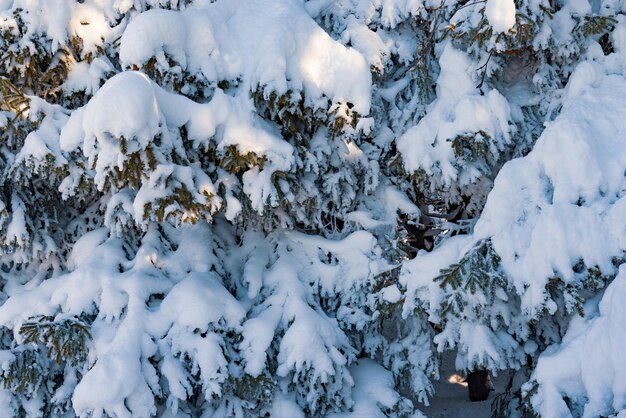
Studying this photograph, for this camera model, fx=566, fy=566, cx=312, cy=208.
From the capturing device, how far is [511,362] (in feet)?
16.4

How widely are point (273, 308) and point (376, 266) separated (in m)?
1.13

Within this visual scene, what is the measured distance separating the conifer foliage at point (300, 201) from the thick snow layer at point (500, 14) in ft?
0.08

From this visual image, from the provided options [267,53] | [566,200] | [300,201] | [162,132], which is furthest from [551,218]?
[162,132]

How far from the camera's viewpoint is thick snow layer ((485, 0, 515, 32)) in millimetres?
5148

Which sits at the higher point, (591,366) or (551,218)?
(551,218)

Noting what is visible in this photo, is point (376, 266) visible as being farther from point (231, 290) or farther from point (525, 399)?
point (525, 399)

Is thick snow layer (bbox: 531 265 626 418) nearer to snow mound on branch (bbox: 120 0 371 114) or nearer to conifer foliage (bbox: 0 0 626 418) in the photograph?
conifer foliage (bbox: 0 0 626 418)

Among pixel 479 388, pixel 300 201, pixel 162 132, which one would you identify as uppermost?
pixel 162 132

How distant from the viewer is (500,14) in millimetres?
5223

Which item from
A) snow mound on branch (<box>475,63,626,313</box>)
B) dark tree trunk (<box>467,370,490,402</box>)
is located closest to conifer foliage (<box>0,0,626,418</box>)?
snow mound on branch (<box>475,63,626,313</box>)

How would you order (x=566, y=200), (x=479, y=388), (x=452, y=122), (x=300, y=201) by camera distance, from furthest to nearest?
(x=479, y=388), (x=452, y=122), (x=300, y=201), (x=566, y=200)

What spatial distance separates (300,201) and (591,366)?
2.89m

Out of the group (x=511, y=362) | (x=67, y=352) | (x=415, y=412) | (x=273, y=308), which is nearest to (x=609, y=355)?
(x=511, y=362)

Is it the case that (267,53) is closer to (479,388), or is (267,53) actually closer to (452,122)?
(452,122)
